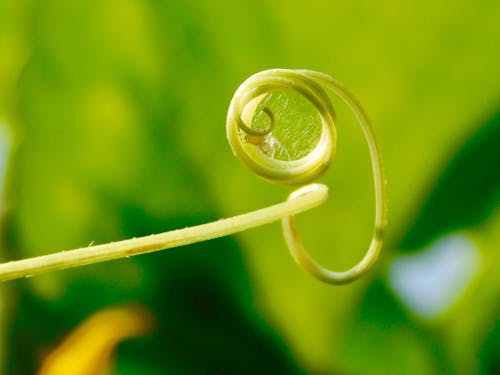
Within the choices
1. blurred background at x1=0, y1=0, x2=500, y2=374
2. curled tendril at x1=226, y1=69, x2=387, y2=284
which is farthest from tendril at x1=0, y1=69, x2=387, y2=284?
blurred background at x1=0, y1=0, x2=500, y2=374

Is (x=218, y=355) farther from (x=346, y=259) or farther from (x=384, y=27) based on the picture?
(x=384, y=27)

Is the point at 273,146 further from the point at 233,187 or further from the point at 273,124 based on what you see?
the point at 233,187

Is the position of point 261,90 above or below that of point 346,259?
above

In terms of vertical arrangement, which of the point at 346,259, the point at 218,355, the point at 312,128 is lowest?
the point at 218,355

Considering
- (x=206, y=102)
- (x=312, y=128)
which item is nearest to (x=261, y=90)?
(x=312, y=128)

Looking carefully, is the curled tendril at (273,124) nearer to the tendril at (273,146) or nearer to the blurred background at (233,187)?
the tendril at (273,146)

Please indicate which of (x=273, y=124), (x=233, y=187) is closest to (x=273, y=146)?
(x=273, y=124)

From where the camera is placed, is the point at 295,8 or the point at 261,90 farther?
the point at 295,8

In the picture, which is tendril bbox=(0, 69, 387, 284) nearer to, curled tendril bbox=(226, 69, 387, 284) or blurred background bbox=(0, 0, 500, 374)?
curled tendril bbox=(226, 69, 387, 284)
